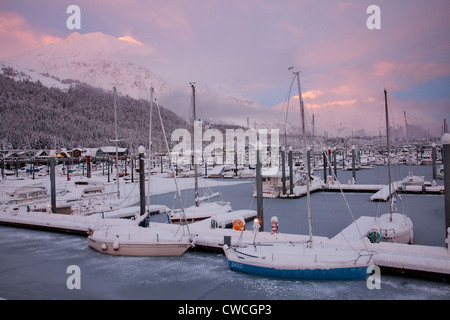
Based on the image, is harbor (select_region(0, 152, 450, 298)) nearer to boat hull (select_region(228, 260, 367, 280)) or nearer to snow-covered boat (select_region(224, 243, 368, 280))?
snow-covered boat (select_region(224, 243, 368, 280))

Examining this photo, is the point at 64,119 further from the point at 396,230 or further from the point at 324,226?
the point at 396,230

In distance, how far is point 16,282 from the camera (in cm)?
1195

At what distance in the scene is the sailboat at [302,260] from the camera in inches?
422

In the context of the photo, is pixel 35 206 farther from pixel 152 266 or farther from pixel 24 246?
pixel 152 266

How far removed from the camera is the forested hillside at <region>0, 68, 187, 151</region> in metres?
104

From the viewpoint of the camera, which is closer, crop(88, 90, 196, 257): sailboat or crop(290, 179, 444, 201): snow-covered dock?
crop(88, 90, 196, 257): sailboat

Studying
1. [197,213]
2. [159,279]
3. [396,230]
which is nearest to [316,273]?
[396,230]

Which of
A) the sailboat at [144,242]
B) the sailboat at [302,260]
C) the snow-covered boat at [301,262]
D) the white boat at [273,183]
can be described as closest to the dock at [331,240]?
the sailboat at [302,260]

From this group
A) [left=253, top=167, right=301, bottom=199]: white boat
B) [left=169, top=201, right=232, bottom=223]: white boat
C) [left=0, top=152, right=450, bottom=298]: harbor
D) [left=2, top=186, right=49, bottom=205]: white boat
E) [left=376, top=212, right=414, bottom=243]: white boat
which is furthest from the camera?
[left=253, top=167, right=301, bottom=199]: white boat

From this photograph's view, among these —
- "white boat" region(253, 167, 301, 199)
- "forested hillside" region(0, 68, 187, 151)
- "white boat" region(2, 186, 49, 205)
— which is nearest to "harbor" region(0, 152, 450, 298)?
"white boat" region(253, 167, 301, 199)

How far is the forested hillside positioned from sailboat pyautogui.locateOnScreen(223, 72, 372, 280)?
9127 centimetres

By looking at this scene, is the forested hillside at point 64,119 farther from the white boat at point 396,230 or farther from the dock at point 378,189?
the white boat at point 396,230

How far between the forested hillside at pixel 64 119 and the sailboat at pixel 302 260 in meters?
91.3
